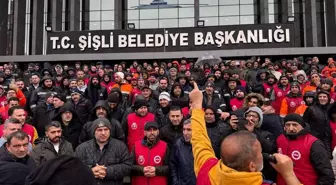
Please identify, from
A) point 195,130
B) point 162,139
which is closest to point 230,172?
point 195,130

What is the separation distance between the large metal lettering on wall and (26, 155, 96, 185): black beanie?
17.8m

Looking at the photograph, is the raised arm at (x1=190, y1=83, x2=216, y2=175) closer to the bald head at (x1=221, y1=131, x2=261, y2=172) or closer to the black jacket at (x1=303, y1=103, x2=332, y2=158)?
the bald head at (x1=221, y1=131, x2=261, y2=172)

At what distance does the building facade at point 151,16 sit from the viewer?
3288 cm

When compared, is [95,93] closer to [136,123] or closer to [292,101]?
[136,123]

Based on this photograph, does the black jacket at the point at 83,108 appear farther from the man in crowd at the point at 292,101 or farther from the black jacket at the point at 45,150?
the man in crowd at the point at 292,101

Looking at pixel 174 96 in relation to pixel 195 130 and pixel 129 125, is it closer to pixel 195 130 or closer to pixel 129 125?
pixel 129 125

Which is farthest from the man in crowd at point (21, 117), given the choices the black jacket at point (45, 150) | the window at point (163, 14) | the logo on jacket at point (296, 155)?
the window at point (163, 14)

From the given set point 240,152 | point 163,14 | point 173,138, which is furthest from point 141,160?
point 163,14

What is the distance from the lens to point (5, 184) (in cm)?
309

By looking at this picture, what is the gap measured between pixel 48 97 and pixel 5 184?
6.00 m

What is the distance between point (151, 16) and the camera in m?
34.8

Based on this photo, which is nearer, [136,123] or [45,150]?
[45,150]

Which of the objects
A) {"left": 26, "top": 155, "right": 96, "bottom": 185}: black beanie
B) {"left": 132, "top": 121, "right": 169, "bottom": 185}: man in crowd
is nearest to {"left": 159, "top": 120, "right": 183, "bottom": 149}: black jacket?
{"left": 132, "top": 121, "right": 169, "bottom": 185}: man in crowd

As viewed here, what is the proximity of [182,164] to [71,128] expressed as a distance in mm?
2548
